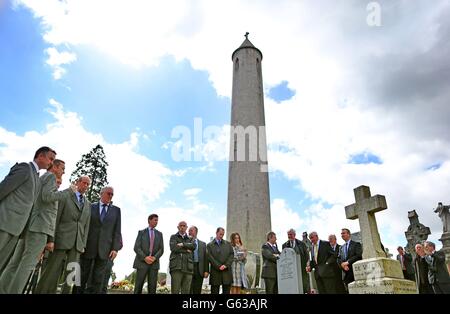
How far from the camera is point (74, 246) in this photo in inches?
181

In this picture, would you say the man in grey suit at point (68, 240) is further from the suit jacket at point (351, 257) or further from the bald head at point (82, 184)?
the suit jacket at point (351, 257)

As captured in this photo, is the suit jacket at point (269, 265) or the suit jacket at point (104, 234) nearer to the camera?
the suit jacket at point (104, 234)

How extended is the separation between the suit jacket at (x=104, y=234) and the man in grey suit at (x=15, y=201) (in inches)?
57.6

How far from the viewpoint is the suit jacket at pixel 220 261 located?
6.76 metres

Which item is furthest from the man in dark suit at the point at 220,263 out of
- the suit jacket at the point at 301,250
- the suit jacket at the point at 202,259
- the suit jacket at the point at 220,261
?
the suit jacket at the point at 301,250

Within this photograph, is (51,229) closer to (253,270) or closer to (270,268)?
(270,268)

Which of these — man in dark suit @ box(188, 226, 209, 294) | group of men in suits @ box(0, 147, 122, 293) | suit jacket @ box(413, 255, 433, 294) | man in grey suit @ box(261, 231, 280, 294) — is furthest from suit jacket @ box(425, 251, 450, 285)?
group of men in suits @ box(0, 147, 122, 293)

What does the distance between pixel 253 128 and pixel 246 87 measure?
2.65 m

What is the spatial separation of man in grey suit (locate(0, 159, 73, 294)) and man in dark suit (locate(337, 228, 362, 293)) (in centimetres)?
570

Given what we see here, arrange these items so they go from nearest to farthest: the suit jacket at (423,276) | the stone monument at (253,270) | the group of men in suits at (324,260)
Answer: the suit jacket at (423,276), the group of men in suits at (324,260), the stone monument at (253,270)

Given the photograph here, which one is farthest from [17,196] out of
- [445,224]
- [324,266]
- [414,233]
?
[445,224]

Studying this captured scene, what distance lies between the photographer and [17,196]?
12.6 ft

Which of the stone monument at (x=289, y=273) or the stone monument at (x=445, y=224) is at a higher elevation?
the stone monument at (x=445, y=224)
